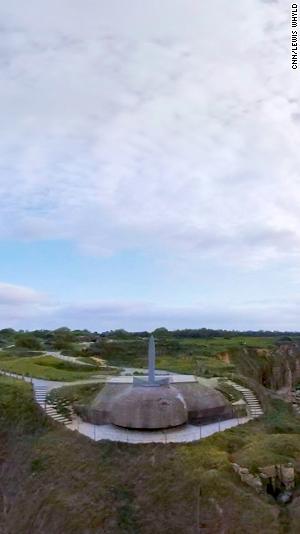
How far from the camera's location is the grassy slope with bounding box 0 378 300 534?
21.4 metres

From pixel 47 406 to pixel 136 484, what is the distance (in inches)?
384

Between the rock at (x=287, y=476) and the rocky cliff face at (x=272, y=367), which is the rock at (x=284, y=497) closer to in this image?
the rock at (x=287, y=476)

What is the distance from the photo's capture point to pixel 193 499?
864 inches

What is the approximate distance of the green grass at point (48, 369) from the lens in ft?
131

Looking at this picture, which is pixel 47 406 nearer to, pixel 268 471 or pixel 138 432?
pixel 138 432

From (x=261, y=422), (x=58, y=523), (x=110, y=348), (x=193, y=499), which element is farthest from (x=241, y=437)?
(x=110, y=348)

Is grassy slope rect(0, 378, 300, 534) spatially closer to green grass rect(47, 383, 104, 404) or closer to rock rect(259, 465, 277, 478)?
rock rect(259, 465, 277, 478)

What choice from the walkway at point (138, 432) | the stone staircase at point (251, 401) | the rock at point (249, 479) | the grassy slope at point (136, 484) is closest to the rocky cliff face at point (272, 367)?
the stone staircase at point (251, 401)

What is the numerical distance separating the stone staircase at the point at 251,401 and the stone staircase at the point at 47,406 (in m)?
11.3

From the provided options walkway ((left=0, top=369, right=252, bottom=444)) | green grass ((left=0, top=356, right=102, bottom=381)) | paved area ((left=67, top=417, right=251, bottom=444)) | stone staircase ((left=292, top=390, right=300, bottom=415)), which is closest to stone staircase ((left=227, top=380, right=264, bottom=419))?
walkway ((left=0, top=369, right=252, bottom=444))

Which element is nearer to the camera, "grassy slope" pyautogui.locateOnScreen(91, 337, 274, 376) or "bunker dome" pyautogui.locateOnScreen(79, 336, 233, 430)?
"bunker dome" pyautogui.locateOnScreen(79, 336, 233, 430)

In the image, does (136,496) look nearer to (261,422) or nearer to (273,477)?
(273,477)

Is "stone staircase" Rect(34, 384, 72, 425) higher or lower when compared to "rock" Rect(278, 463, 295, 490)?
higher

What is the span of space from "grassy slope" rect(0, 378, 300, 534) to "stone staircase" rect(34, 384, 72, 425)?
0.80 m
